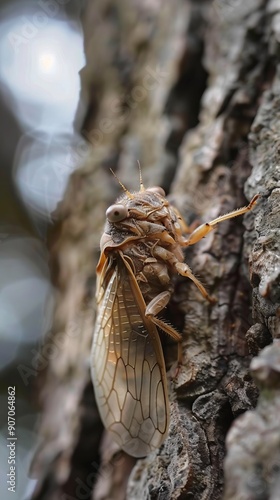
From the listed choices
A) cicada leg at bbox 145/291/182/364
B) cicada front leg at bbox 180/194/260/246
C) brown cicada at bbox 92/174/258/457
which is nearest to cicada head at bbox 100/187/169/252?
brown cicada at bbox 92/174/258/457

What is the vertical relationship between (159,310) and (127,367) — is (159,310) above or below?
above

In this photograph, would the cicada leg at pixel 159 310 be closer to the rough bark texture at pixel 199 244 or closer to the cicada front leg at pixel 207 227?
the rough bark texture at pixel 199 244

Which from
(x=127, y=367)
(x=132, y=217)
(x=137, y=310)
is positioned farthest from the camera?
(x=132, y=217)

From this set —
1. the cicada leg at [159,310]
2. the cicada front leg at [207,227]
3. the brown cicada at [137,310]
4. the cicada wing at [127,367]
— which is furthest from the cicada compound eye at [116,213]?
the cicada leg at [159,310]

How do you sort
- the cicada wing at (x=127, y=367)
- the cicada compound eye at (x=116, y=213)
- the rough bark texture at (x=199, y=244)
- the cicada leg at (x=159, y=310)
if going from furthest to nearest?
the cicada compound eye at (x=116, y=213) < the cicada leg at (x=159, y=310) < the cicada wing at (x=127, y=367) < the rough bark texture at (x=199, y=244)

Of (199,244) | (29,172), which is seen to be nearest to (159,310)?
(199,244)

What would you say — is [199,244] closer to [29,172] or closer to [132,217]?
[132,217]

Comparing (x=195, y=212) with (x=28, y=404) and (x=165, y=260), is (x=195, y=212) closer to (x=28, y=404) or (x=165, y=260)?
(x=165, y=260)

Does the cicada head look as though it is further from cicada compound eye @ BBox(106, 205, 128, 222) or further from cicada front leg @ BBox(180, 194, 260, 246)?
cicada front leg @ BBox(180, 194, 260, 246)
